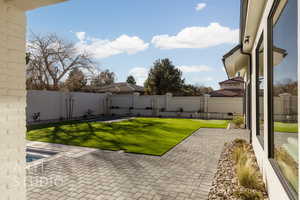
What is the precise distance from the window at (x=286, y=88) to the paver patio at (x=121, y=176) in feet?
5.44

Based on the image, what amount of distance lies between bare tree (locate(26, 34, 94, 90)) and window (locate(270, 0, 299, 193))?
22.9 metres

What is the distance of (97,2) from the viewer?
10.7 m

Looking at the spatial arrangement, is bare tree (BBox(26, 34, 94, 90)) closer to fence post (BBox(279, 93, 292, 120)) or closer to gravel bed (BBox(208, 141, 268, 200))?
gravel bed (BBox(208, 141, 268, 200))

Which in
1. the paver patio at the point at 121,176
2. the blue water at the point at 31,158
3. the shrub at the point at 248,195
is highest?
the shrub at the point at 248,195

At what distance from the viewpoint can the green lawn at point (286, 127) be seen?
6.32ft

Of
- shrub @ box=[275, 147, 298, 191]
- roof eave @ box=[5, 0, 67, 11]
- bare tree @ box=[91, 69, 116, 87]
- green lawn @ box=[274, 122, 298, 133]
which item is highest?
bare tree @ box=[91, 69, 116, 87]

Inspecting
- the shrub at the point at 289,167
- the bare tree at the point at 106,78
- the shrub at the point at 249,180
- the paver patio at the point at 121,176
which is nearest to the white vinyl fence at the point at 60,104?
the paver patio at the point at 121,176

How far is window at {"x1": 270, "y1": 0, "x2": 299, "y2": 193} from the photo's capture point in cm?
188

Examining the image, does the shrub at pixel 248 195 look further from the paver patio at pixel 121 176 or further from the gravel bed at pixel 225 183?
the paver patio at pixel 121 176

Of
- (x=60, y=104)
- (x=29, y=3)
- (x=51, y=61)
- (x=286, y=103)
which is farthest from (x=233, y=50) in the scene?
(x=51, y=61)

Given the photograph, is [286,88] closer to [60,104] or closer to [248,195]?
[248,195]

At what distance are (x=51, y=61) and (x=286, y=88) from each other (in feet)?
80.3

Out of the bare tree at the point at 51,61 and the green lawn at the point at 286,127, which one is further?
the bare tree at the point at 51,61

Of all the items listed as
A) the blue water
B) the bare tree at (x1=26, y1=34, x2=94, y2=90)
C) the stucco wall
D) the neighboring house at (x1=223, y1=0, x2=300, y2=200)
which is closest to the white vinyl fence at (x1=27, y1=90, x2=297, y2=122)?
the bare tree at (x1=26, y1=34, x2=94, y2=90)
